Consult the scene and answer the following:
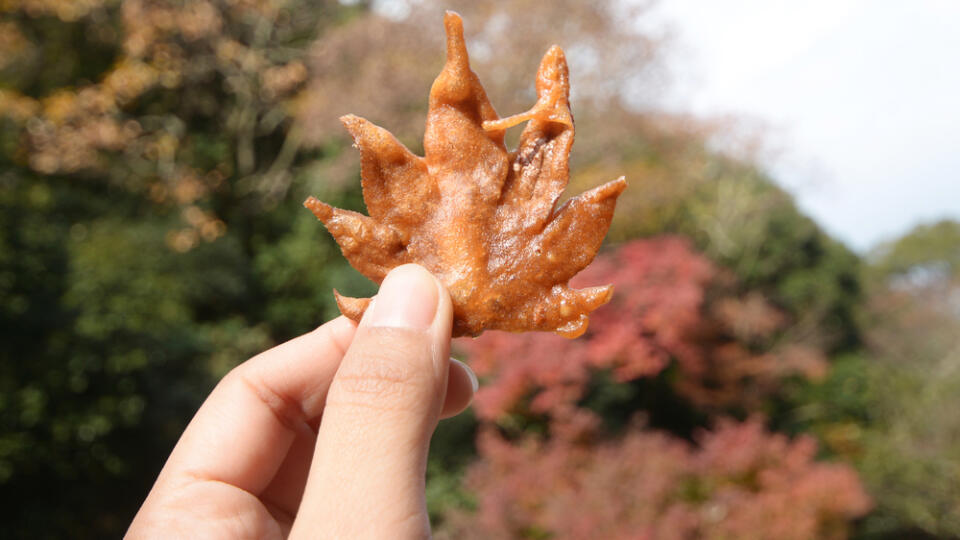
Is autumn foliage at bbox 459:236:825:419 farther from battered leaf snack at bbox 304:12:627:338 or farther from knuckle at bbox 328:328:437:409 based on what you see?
knuckle at bbox 328:328:437:409

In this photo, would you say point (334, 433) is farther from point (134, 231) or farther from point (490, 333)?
point (134, 231)

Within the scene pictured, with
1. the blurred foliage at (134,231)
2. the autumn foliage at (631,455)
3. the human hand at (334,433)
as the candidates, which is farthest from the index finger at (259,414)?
the blurred foliage at (134,231)

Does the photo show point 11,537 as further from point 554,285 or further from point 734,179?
point 734,179

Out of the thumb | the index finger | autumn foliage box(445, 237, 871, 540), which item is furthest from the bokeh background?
the thumb

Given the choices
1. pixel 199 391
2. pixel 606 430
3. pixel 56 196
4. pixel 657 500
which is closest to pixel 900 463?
pixel 606 430

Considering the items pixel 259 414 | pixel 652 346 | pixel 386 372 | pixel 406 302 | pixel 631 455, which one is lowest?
pixel 259 414

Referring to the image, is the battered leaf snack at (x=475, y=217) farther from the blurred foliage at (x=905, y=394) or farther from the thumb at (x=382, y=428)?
the blurred foliage at (x=905, y=394)

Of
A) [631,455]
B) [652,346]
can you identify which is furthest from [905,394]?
[631,455]
